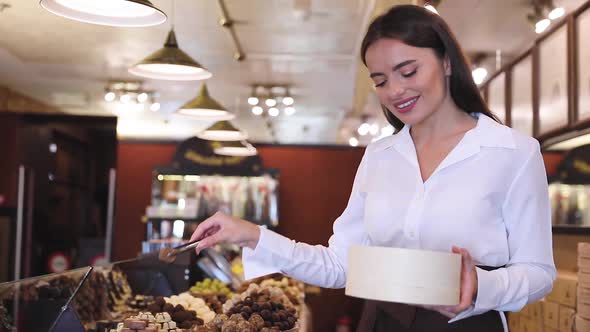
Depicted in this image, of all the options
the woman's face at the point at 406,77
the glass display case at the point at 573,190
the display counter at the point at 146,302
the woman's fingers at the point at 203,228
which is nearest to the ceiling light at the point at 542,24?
the glass display case at the point at 573,190

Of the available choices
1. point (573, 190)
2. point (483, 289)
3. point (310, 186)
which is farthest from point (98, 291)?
point (310, 186)

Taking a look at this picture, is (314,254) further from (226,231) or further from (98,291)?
(98,291)

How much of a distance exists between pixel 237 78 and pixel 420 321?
10.1 m

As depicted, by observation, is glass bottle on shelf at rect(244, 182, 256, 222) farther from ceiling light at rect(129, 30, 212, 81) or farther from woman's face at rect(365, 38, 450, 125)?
woman's face at rect(365, 38, 450, 125)

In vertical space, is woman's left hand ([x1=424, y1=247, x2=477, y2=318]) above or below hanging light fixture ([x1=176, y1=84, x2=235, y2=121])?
below

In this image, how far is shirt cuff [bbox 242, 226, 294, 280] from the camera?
1.87 meters

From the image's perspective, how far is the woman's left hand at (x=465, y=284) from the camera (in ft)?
4.67

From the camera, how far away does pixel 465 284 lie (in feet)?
4.74

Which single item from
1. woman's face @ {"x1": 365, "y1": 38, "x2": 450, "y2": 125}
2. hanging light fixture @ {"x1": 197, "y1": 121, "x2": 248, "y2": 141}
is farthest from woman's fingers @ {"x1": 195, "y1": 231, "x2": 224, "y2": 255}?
hanging light fixture @ {"x1": 197, "y1": 121, "x2": 248, "y2": 141}

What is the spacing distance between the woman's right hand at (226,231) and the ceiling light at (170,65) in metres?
2.76

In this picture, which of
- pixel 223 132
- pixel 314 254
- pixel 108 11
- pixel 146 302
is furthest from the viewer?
pixel 223 132

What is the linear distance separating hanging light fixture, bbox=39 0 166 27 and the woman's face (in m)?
1.76

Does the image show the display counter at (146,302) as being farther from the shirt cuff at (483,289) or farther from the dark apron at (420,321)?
the shirt cuff at (483,289)

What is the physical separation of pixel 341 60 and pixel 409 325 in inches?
344
